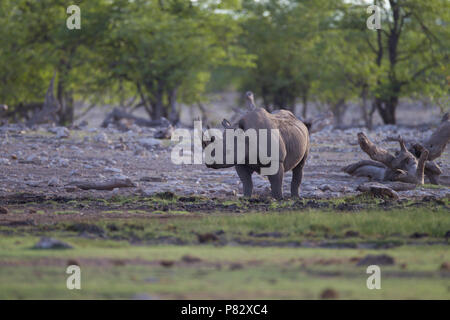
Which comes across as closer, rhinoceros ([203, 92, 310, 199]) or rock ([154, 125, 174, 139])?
rhinoceros ([203, 92, 310, 199])

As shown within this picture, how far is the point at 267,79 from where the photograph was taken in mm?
51250

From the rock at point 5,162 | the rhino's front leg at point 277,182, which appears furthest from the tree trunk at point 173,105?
the rhino's front leg at point 277,182

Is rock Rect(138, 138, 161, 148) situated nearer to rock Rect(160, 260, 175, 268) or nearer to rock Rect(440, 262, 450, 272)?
rock Rect(160, 260, 175, 268)

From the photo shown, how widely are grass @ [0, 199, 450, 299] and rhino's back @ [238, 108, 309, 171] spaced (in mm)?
2049

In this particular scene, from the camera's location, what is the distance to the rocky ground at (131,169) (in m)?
14.2

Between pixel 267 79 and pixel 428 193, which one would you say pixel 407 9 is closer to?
pixel 267 79

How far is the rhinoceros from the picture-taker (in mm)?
12359

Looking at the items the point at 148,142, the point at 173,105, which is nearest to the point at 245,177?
the point at 148,142

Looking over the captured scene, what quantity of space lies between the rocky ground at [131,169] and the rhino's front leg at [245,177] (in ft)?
2.46

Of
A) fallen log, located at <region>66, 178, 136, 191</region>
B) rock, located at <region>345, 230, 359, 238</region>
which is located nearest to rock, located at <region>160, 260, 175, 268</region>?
rock, located at <region>345, 230, 359, 238</region>

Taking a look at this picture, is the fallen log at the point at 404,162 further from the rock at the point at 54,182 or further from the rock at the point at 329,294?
the rock at the point at 329,294

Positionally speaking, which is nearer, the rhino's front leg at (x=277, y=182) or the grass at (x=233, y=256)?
the grass at (x=233, y=256)

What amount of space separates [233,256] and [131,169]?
33.4 ft
